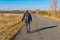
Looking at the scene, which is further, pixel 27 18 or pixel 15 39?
pixel 27 18

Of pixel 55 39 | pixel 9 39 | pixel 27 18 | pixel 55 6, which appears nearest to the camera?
pixel 9 39

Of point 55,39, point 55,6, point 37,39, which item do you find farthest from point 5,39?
point 55,6

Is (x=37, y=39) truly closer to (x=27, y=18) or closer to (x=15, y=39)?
(x=15, y=39)

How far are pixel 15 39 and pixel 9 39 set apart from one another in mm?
801

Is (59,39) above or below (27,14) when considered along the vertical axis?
below

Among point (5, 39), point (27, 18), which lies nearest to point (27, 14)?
point (27, 18)

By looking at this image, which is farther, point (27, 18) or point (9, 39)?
point (27, 18)

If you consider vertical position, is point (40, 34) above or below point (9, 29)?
above

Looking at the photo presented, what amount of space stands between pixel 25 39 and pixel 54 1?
43411 mm

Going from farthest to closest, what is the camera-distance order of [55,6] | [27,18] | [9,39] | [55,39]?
[55,6]
[27,18]
[55,39]
[9,39]

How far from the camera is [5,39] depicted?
12180 mm

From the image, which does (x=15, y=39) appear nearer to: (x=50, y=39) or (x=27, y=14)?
(x=50, y=39)

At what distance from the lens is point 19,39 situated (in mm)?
13086

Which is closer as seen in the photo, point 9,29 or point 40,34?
point 40,34
